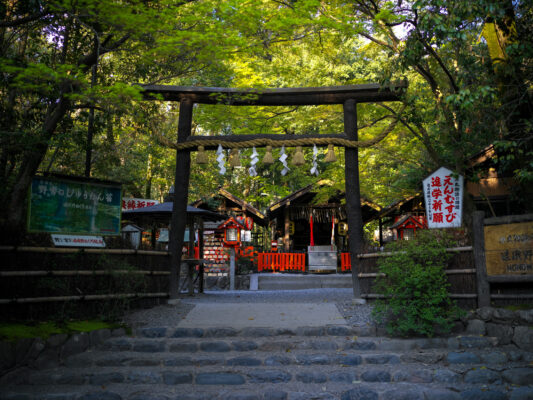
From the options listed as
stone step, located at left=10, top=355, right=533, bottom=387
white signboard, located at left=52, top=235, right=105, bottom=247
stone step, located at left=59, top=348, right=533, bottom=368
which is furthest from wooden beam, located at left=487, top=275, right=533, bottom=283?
white signboard, located at left=52, top=235, right=105, bottom=247

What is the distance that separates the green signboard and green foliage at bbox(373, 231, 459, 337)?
5.28 meters

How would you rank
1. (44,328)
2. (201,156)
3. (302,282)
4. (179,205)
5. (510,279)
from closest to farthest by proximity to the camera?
(44,328) < (510,279) < (179,205) < (201,156) < (302,282)

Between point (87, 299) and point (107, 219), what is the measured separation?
1568 mm

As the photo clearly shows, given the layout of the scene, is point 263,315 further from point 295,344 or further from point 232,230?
point 232,230

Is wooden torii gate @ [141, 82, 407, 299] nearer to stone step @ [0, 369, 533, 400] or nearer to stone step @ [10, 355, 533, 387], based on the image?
stone step @ [10, 355, 533, 387]

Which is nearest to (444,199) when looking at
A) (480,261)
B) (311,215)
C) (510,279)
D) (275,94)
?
(480,261)

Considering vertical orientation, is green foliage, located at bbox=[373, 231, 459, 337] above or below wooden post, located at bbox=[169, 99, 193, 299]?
below

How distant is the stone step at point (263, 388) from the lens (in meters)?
4.93

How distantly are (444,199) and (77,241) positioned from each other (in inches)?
296

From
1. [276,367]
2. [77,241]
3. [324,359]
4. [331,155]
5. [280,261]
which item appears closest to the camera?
[276,367]

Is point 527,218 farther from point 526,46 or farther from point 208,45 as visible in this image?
point 208,45

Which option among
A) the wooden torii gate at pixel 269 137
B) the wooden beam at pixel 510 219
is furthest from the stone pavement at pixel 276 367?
the wooden torii gate at pixel 269 137

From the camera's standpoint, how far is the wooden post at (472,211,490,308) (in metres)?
7.23

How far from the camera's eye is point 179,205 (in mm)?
9750
